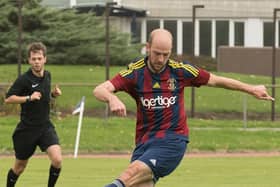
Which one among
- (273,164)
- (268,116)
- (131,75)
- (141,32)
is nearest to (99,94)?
(131,75)

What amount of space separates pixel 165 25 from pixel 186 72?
106 ft

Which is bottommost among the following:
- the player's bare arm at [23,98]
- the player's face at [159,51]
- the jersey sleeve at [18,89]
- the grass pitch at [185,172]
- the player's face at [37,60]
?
the grass pitch at [185,172]

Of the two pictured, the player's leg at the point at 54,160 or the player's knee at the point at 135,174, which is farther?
the player's leg at the point at 54,160

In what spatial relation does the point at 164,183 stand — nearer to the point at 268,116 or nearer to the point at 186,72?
the point at 186,72

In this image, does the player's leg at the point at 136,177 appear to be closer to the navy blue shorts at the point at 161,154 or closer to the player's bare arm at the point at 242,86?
the navy blue shorts at the point at 161,154

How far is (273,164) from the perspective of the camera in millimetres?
17500

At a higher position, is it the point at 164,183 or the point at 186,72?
the point at 186,72

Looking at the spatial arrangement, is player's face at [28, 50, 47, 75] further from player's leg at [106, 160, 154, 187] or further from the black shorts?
player's leg at [106, 160, 154, 187]

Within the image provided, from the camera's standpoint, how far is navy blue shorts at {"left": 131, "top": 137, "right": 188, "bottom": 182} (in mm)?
8047

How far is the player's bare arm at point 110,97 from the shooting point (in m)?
7.26

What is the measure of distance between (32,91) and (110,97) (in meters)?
3.83

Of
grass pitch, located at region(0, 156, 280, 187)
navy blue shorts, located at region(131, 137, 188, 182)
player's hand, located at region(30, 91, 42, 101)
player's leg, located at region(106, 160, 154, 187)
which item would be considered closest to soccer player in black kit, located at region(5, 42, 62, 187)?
player's hand, located at region(30, 91, 42, 101)

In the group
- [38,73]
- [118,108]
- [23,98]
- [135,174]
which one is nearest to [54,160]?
[23,98]

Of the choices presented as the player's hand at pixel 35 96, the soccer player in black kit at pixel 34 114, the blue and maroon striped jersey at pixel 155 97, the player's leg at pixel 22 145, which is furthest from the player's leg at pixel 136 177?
the player's leg at pixel 22 145
